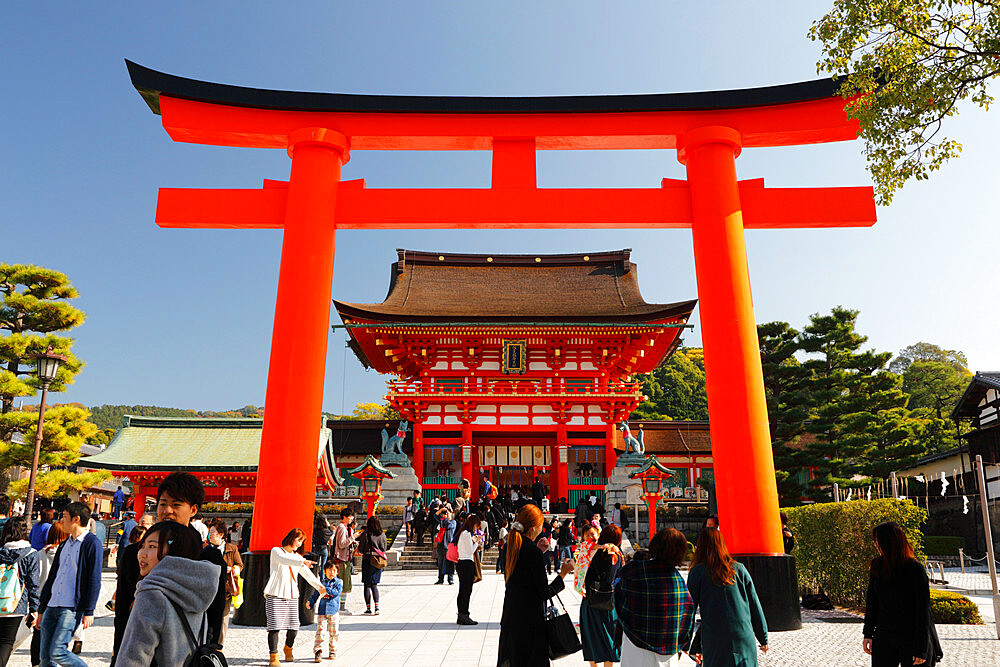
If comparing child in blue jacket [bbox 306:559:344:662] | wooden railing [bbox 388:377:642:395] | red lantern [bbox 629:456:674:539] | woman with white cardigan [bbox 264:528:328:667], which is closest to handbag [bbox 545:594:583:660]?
woman with white cardigan [bbox 264:528:328:667]

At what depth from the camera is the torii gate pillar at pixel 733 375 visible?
25.3 feet

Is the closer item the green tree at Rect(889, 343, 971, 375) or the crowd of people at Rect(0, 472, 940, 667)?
the crowd of people at Rect(0, 472, 940, 667)

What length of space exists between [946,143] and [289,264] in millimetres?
7011

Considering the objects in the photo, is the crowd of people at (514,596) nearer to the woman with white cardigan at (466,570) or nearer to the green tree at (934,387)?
the woman with white cardigan at (466,570)

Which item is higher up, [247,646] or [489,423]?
[489,423]

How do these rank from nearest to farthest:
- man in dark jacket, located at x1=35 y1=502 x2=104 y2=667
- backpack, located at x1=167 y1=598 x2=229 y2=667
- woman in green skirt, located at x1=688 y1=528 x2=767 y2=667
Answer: backpack, located at x1=167 y1=598 x2=229 y2=667 → woman in green skirt, located at x1=688 y1=528 x2=767 y2=667 → man in dark jacket, located at x1=35 y1=502 x2=104 y2=667

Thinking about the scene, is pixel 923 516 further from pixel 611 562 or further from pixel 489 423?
pixel 489 423

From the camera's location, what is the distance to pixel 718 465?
27.0 ft

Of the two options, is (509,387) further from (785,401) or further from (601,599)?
(601,599)

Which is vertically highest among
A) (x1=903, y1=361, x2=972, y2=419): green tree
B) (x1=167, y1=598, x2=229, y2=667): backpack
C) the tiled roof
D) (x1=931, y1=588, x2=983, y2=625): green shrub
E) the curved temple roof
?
(x1=903, y1=361, x2=972, y2=419): green tree

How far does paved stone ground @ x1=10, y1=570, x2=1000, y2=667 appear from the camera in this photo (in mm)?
6520

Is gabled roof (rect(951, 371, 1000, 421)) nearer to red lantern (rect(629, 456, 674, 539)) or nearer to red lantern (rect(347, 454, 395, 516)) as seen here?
red lantern (rect(629, 456, 674, 539))

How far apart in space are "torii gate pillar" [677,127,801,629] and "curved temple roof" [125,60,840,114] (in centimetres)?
47

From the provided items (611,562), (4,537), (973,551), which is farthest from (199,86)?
(973,551)
